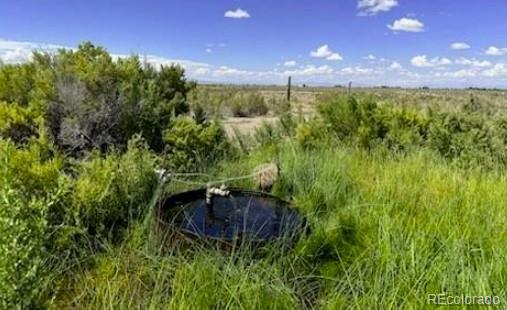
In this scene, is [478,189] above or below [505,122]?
below

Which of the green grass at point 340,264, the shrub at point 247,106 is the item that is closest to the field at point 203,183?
the green grass at point 340,264

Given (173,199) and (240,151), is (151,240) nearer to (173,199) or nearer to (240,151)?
(173,199)

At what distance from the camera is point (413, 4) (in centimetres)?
1062

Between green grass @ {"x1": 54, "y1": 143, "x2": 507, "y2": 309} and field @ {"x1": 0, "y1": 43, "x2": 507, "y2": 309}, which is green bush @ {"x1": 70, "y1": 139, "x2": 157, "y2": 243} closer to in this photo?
field @ {"x1": 0, "y1": 43, "x2": 507, "y2": 309}

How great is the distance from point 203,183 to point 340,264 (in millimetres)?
1812

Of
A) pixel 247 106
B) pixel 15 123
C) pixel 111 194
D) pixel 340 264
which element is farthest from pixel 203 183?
pixel 247 106

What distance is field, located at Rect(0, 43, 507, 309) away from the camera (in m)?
2.14

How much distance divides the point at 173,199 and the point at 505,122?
5.88m

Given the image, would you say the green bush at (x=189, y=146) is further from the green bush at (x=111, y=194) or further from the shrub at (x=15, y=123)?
the shrub at (x=15, y=123)

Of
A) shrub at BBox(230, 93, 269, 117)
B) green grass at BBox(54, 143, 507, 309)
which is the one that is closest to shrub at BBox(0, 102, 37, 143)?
green grass at BBox(54, 143, 507, 309)

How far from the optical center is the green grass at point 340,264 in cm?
213

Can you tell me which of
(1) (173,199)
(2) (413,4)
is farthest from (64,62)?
(2) (413,4)

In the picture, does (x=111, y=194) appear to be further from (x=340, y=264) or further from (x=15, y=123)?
(x=340, y=264)

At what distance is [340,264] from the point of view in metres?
2.84
